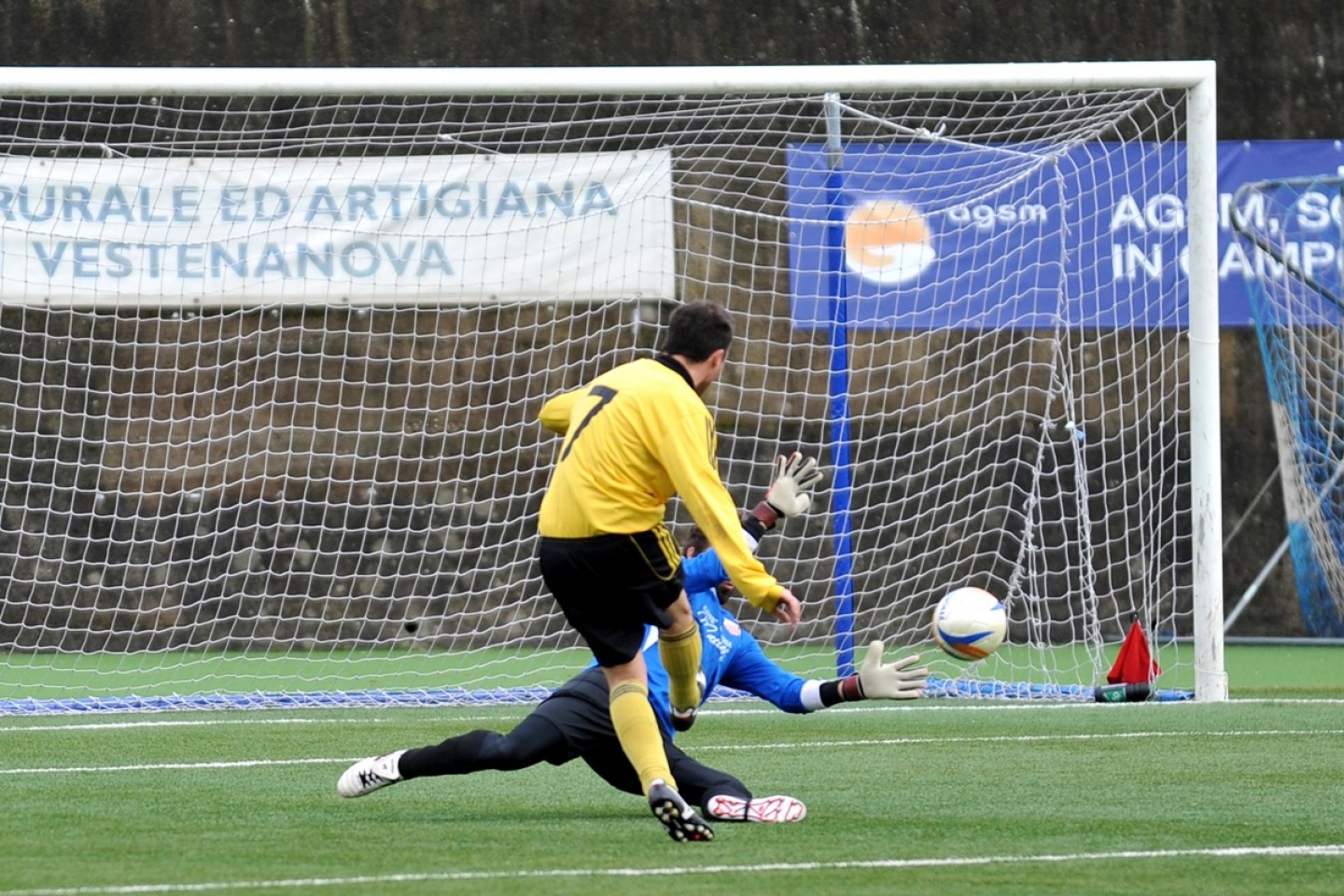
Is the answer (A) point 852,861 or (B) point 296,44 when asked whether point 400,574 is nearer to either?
(B) point 296,44

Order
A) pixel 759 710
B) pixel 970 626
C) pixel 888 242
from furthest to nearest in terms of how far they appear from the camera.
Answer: pixel 888 242 < pixel 759 710 < pixel 970 626

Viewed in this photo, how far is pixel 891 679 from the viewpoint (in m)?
5.84

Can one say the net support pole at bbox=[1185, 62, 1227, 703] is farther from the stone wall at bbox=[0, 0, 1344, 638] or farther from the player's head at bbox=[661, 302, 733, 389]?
the player's head at bbox=[661, 302, 733, 389]

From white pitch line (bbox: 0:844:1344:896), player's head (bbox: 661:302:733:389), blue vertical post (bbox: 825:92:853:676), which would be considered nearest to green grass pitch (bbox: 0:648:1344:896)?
white pitch line (bbox: 0:844:1344:896)

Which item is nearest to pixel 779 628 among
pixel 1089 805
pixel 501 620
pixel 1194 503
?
pixel 501 620

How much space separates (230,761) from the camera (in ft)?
25.7

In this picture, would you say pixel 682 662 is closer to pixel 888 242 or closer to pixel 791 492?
pixel 791 492

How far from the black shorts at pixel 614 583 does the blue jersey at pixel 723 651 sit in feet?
2.88

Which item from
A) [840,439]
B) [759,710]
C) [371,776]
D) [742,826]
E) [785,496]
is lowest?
[759,710]

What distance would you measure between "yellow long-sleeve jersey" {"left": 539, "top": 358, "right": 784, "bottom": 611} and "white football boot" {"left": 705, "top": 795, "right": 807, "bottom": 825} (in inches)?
31.0

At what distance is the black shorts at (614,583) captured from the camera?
5656 millimetres

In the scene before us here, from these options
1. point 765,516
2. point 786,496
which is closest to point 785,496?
point 786,496

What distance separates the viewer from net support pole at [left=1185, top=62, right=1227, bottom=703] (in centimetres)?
1038

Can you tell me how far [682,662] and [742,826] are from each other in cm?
52
